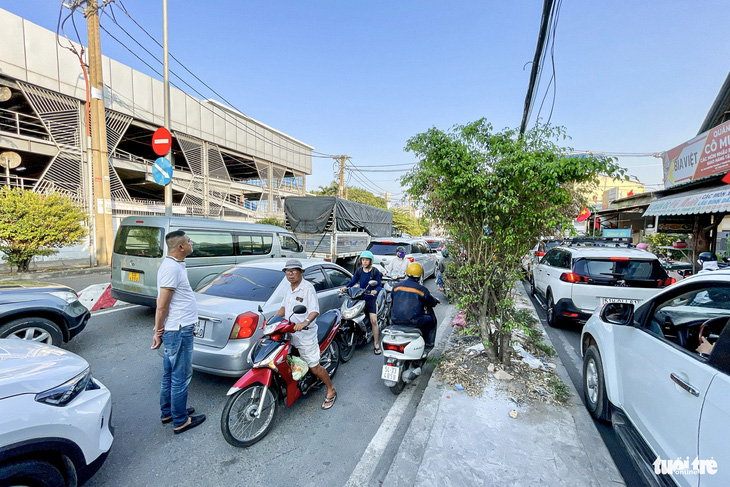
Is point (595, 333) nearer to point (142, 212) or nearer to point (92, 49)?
point (92, 49)

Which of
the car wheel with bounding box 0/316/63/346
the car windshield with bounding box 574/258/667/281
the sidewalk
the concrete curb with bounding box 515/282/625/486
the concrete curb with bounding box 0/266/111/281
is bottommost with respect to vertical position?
the concrete curb with bounding box 0/266/111/281

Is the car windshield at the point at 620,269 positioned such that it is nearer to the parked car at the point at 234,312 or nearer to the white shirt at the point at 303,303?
the parked car at the point at 234,312

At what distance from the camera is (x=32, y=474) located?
1.67m

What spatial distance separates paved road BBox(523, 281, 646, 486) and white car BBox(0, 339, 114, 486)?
3.65m

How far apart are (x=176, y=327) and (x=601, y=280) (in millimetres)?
6190

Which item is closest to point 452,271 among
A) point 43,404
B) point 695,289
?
point 695,289

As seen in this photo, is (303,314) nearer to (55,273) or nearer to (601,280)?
(601,280)

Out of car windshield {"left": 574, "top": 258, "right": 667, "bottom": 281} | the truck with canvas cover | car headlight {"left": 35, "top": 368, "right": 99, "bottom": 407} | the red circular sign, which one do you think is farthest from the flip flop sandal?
the red circular sign

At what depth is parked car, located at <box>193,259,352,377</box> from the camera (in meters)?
3.35

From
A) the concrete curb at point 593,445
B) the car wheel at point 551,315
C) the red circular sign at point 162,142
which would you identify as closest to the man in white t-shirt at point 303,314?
the concrete curb at point 593,445

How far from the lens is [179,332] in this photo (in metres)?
2.83

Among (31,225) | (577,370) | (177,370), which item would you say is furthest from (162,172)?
(577,370)

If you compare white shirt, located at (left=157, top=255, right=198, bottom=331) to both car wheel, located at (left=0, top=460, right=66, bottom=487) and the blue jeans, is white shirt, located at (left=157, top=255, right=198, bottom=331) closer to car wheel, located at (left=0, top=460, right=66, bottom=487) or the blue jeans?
the blue jeans

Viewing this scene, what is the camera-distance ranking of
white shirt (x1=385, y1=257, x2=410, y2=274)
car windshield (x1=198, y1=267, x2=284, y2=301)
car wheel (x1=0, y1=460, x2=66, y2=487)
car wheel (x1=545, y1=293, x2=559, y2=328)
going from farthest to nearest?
white shirt (x1=385, y1=257, x2=410, y2=274)
car wheel (x1=545, y1=293, x2=559, y2=328)
car windshield (x1=198, y1=267, x2=284, y2=301)
car wheel (x1=0, y1=460, x2=66, y2=487)
